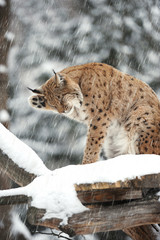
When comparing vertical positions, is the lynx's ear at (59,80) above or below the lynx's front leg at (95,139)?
above

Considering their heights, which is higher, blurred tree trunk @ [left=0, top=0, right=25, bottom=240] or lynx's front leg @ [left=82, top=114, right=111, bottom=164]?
lynx's front leg @ [left=82, top=114, right=111, bottom=164]

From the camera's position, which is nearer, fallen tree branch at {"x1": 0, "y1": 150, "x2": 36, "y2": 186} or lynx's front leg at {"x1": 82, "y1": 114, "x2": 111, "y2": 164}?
fallen tree branch at {"x1": 0, "y1": 150, "x2": 36, "y2": 186}

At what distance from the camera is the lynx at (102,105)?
438 centimetres

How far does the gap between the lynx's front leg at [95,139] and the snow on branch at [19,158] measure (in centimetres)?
136

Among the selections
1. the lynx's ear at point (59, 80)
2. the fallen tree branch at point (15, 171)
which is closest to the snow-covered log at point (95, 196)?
the fallen tree branch at point (15, 171)

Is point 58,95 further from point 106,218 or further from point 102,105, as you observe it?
point 106,218

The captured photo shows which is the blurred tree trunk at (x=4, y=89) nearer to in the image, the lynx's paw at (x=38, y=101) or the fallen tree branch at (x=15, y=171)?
the lynx's paw at (x=38, y=101)

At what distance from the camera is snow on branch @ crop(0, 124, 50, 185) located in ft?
10.0

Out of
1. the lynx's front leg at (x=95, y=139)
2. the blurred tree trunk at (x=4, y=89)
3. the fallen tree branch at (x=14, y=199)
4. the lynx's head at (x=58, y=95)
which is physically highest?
the fallen tree branch at (x=14, y=199)

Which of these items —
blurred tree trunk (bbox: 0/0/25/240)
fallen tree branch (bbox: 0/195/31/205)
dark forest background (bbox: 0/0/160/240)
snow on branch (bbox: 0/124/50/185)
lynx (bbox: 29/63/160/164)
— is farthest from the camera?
dark forest background (bbox: 0/0/160/240)

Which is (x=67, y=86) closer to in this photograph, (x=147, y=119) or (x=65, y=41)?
(x=147, y=119)

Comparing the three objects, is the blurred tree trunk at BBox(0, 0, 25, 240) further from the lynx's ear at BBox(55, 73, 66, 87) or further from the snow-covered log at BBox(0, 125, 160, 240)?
the snow-covered log at BBox(0, 125, 160, 240)

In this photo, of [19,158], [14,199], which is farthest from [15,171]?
[14,199]

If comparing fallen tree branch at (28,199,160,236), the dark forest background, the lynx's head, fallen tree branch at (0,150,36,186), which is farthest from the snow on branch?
the dark forest background
